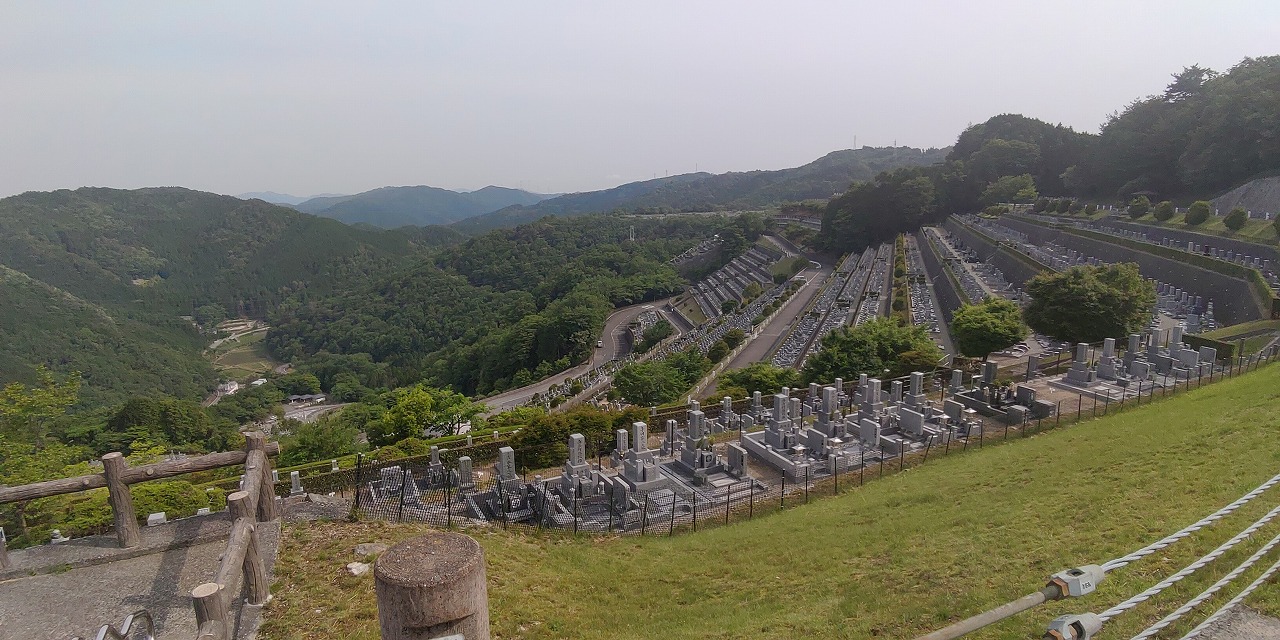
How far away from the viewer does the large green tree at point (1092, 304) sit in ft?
69.1

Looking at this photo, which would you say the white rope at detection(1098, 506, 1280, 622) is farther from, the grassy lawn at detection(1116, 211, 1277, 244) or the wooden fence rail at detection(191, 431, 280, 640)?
the grassy lawn at detection(1116, 211, 1277, 244)

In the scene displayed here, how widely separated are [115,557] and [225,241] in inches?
6146

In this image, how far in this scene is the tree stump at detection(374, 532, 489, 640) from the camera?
8.57 feet

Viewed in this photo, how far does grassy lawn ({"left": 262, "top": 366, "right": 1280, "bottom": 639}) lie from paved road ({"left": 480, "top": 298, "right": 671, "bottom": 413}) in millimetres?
27335

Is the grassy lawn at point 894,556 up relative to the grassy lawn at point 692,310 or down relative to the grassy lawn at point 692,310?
up

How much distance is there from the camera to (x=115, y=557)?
665cm

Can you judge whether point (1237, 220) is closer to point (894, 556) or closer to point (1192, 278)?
point (1192, 278)

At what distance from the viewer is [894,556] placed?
785 centimetres

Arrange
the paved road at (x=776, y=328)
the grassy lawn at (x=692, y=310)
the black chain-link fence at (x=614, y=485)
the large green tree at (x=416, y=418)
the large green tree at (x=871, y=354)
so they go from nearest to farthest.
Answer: the black chain-link fence at (x=614, y=485) → the large green tree at (x=416, y=418) → the large green tree at (x=871, y=354) → the paved road at (x=776, y=328) → the grassy lawn at (x=692, y=310)

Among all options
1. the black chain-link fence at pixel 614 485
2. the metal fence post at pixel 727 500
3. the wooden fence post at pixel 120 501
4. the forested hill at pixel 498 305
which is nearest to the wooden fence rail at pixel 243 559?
the wooden fence post at pixel 120 501

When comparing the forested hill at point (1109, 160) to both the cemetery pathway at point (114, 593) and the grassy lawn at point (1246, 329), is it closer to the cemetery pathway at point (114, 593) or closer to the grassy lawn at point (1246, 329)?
the grassy lawn at point (1246, 329)

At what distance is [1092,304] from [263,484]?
24.4 m

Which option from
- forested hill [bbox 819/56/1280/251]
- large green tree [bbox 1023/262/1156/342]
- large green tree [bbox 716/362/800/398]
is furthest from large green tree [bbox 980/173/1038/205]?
large green tree [bbox 716/362/800/398]

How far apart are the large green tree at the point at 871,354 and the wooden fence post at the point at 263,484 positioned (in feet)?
62.3
